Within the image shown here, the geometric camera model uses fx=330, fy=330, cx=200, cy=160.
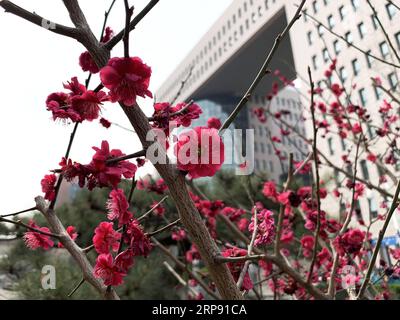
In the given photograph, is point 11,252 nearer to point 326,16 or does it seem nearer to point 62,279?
point 62,279

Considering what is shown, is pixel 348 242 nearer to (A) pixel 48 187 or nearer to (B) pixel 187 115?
(B) pixel 187 115

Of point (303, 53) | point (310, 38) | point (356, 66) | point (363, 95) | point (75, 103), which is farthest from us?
point (303, 53)

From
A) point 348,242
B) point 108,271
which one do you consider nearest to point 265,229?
point 108,271

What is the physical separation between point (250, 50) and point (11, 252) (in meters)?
26.7

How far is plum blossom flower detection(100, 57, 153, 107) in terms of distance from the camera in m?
0.67

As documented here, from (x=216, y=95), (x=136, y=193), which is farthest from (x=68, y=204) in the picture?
(x=216, y=95)

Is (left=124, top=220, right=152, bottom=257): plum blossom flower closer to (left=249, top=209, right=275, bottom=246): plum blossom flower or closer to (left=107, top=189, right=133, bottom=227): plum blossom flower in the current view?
(left=107, top=189, right=133, bottom=227): plum blossom flower

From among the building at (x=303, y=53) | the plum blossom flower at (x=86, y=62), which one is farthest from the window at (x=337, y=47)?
the plum blossom flower at (x=86, y=62)

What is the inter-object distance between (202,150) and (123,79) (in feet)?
0.72

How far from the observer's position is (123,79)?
68cm

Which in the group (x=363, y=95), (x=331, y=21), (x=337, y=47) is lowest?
(x=363, y=95)

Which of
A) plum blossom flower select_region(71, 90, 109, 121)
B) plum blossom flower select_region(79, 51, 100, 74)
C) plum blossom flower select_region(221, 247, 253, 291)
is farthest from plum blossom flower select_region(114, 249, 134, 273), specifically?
plum blossom flower select_region(79, 51, 100, 74)

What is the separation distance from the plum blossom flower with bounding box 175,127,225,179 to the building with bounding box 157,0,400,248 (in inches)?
302

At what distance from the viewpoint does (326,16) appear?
65.1 ft
